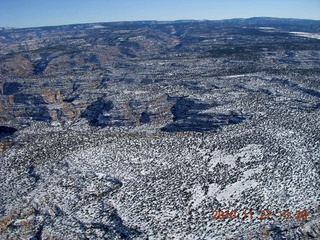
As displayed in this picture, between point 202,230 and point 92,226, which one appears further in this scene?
point 92,226

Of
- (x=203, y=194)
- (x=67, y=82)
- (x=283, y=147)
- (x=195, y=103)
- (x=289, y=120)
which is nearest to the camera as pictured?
(x=203, y=194)

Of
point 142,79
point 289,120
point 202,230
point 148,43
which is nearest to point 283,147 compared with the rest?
point 289,120

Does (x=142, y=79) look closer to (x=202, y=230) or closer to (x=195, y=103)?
(x=195, y=103)

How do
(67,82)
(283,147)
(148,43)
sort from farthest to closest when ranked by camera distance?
(148,43) → (67,82) → (283,147)

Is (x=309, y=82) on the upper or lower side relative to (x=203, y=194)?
upper
